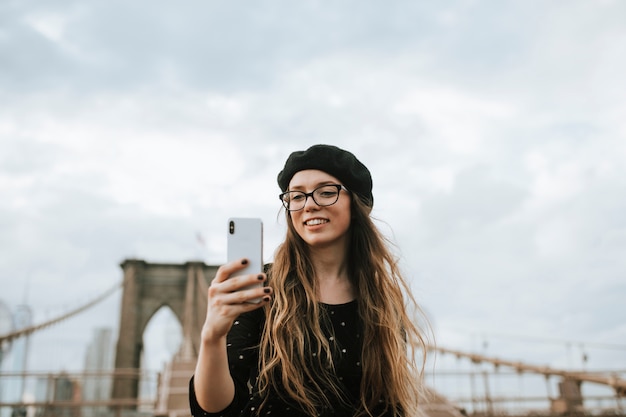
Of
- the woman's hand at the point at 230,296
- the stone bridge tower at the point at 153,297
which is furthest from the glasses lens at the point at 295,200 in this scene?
the stone bridge tower at the point at 153,297

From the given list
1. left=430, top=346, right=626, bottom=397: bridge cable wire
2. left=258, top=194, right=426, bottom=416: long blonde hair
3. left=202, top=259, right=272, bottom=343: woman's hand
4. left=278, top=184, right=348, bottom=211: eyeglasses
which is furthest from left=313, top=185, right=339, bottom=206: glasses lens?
left=430, top=346, right=626, bottom=397: bridge cable wire

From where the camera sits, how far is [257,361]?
158cm

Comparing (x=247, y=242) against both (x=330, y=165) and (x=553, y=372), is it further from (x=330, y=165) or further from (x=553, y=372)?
(x=553, y=372)

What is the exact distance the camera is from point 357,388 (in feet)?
5.16

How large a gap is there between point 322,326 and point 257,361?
0.22 metres

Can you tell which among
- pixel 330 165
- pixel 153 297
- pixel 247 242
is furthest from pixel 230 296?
pixel 153 297

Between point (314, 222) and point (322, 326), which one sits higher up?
point (314, 222)

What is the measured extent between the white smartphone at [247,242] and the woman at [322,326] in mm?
74

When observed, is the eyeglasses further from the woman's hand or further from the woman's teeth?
the woman's hand

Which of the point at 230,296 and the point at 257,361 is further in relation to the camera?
the point at 257,361

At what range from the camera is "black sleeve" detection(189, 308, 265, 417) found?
1407 millimetres

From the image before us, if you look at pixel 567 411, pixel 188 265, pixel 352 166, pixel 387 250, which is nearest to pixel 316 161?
pixel 352 166

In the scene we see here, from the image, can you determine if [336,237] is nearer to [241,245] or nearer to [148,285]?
[241,245]

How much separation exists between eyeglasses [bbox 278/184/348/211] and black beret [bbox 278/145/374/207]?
0.05 metres
